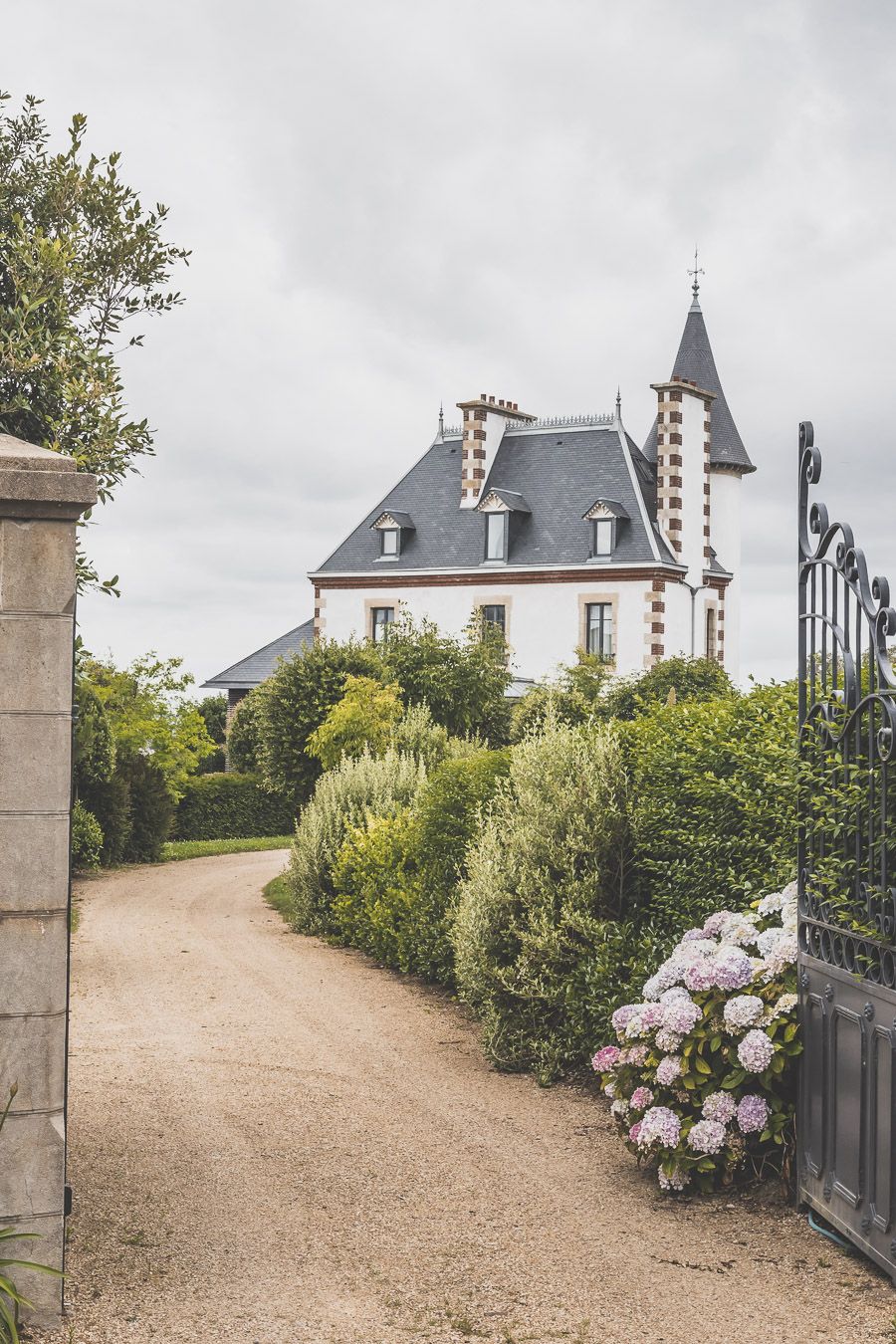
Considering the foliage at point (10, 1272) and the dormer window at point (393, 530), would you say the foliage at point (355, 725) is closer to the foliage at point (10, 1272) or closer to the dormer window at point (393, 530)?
the foliage at point (10, 1272)

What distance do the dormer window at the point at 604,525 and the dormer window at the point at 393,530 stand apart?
6.15m

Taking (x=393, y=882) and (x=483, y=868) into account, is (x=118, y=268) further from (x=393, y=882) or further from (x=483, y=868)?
(x=393, y=882)

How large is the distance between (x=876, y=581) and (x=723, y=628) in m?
36.0

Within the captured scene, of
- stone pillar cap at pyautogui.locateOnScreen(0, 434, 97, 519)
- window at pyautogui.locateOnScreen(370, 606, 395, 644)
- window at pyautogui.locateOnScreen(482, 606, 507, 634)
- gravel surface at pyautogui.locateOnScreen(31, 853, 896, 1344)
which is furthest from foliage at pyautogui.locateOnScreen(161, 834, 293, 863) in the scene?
stone pillar cap at pyautogui.locateOnScreen(0, 434, 97, 519)

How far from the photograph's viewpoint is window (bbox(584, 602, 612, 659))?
124 ft

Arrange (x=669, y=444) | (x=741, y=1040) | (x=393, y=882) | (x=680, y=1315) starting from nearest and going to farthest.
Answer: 1. (x=680, y=1315)
2. (x=741, y=1040)
3. (x=393, y=882)
4. (x=669, y=444)

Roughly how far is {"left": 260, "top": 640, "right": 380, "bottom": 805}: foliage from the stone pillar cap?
2064cm

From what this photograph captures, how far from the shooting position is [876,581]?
5477mm

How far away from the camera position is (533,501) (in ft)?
131

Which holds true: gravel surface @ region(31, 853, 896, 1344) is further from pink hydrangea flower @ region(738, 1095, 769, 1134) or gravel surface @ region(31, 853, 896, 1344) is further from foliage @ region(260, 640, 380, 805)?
foliage @ region(260, 640, 380, 805)

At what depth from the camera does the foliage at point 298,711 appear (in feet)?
84.1

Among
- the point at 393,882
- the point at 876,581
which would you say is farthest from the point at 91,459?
the point at 393,882

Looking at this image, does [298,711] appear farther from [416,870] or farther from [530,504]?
[530,504]

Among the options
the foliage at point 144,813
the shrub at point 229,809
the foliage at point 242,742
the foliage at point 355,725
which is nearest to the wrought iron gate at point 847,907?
the foliage at point 355,725
